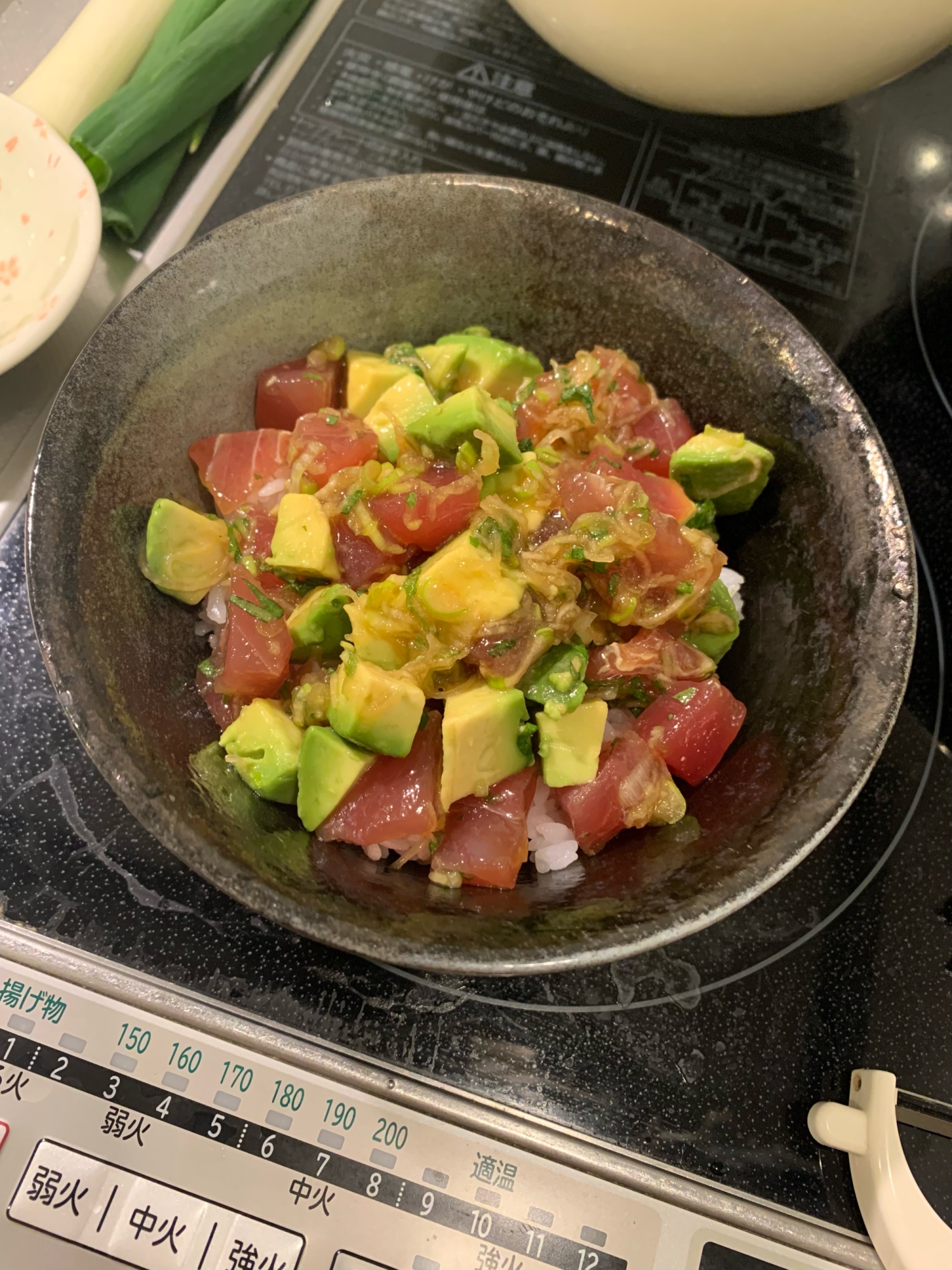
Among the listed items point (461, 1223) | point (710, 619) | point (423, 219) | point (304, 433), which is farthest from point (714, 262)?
point (461, 1223)

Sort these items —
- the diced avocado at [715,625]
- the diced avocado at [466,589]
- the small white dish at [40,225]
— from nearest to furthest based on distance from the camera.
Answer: the diced avocado at [466,589] < the diced avocado at [715,625] < the small white dish at [40,225]

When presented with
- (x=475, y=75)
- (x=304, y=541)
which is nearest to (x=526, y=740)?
(x=304, y=541)

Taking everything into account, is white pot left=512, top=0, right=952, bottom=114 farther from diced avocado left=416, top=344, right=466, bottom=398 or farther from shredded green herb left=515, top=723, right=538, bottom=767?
shredded green herb left=515, top=723, right=538, bottom=767

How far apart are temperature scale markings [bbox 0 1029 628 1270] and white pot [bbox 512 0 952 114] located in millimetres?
2501

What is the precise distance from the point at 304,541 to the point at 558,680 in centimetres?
56

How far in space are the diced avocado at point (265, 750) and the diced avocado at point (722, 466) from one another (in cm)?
99

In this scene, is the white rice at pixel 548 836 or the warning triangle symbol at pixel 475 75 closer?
the white rice at pixel 548 836

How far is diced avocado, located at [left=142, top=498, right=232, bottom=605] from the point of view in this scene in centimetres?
169

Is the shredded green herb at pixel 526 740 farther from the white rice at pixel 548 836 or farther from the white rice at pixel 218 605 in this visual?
the white rice at pixel 218 605

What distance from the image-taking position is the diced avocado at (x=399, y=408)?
183cm

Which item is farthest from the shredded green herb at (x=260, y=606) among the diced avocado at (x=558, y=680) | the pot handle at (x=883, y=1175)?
the pot handle at (x=883, y=1175)

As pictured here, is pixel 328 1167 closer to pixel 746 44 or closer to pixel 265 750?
pixel 265 750

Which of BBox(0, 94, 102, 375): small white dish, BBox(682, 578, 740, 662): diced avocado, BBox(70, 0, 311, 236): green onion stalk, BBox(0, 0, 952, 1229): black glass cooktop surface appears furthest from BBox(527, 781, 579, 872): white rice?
BBox(70, 0, 311, 236): green onion stalk

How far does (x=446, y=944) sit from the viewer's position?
130 cm
